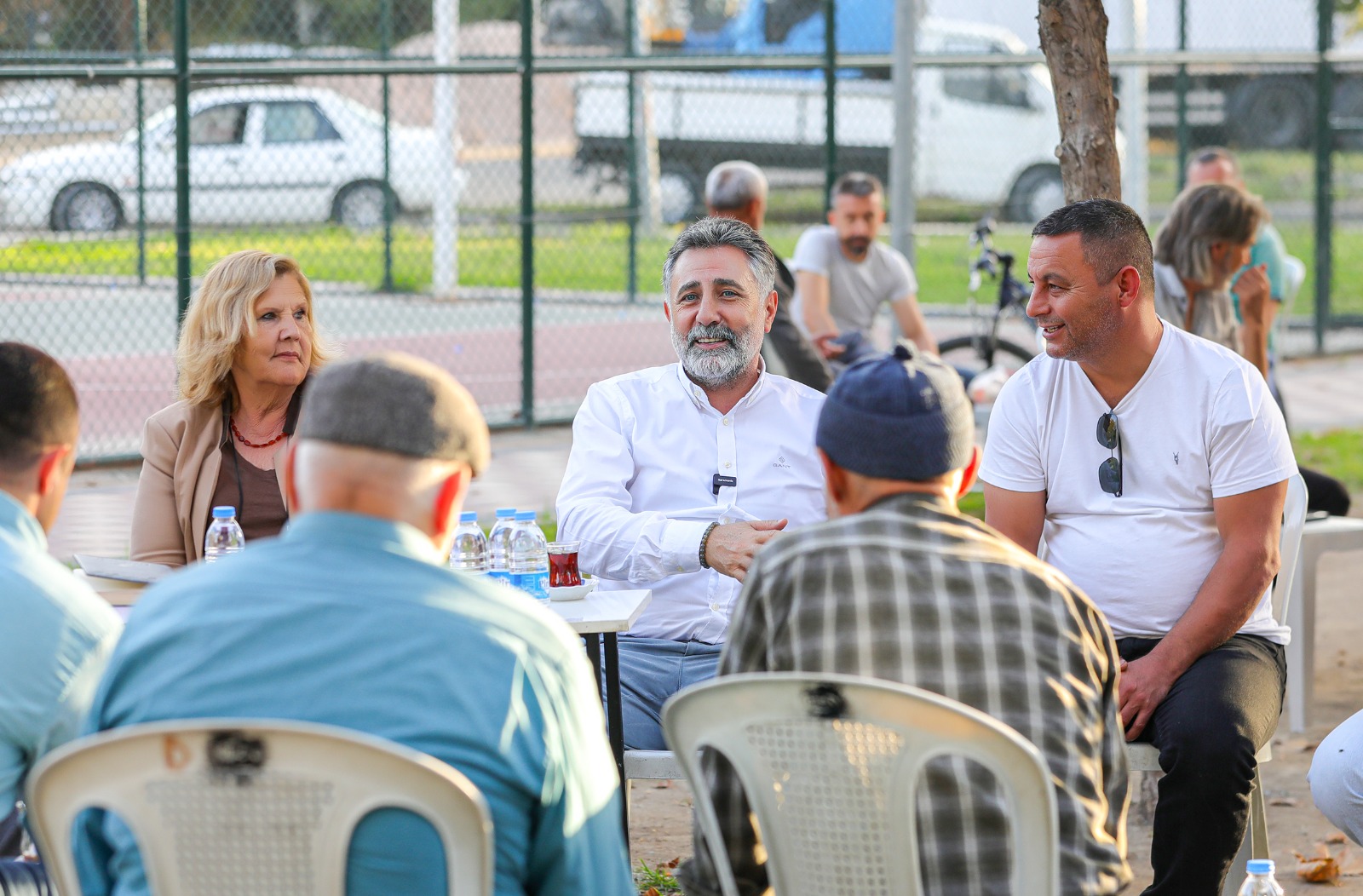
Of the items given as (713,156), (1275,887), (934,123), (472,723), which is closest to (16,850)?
(472,723)

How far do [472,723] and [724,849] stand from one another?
20.1 inches

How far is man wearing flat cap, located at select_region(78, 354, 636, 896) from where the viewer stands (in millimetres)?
1884

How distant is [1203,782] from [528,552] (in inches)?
59.5

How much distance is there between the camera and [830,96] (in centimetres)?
911

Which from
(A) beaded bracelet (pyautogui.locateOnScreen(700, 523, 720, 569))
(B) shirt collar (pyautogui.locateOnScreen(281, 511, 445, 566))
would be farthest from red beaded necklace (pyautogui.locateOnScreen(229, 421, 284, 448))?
(B) shirt collar (pyautogui.locateOnScreen(281, 511, 445, 566))

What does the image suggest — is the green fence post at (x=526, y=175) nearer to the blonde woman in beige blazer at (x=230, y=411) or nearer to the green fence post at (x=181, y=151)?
the green fence post at (x=181, y=151)

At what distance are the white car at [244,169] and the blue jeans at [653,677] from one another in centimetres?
493

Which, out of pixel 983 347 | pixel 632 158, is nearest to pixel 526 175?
pixel 632 158

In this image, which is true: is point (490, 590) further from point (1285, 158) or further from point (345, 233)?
point (1285, 158)

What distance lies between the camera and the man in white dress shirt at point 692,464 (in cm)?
371

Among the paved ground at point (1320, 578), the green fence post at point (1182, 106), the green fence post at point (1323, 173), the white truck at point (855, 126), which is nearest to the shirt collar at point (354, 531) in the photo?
the paved ground at point (1320, 578)

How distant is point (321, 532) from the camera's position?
76.9 inches

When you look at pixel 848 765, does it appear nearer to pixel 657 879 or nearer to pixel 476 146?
pixel 657 879

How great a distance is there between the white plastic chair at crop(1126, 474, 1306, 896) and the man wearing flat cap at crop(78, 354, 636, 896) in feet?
4.97
